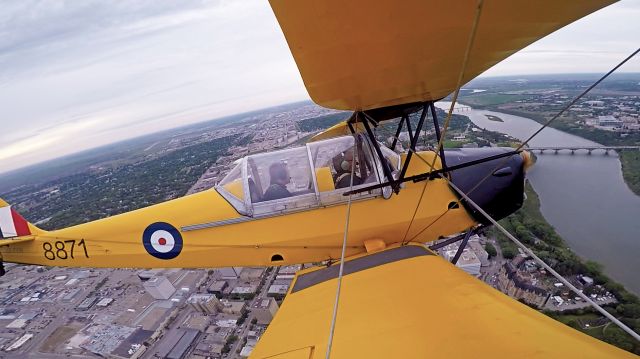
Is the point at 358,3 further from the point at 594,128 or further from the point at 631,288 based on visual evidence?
the point at 594,128

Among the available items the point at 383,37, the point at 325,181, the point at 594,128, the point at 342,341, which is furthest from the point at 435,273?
the point at 594,128

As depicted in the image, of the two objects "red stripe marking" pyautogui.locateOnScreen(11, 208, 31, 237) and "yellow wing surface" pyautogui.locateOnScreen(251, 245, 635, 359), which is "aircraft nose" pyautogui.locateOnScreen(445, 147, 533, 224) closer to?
"yellow wing surface" pyautogui.locateOnScreen(251, 245, 635, 359)

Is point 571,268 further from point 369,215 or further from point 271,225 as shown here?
point 271,225

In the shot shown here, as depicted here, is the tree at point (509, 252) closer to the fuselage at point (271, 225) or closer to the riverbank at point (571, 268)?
the riverbank at point (571, 268)

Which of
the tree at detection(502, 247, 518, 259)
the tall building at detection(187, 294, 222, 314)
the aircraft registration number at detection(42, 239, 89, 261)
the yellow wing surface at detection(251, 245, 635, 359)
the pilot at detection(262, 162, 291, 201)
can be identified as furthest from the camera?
the tree at detection(502, 247, 518, 259)

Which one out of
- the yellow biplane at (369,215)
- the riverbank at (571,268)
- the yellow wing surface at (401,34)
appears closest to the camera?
the yellow wing surface at (401,34)

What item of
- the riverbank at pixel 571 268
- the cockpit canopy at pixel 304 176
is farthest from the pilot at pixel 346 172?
the riverbank at pixel 571 268

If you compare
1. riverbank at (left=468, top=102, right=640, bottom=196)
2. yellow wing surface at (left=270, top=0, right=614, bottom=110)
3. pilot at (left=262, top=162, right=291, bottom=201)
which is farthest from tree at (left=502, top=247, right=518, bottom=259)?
yellow wing surface at (left=270, top=0, right=614, bottom=110)

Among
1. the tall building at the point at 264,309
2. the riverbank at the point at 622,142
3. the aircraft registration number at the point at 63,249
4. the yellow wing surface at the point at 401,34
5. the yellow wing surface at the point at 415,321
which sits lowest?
the tall building at the point at 264,309
